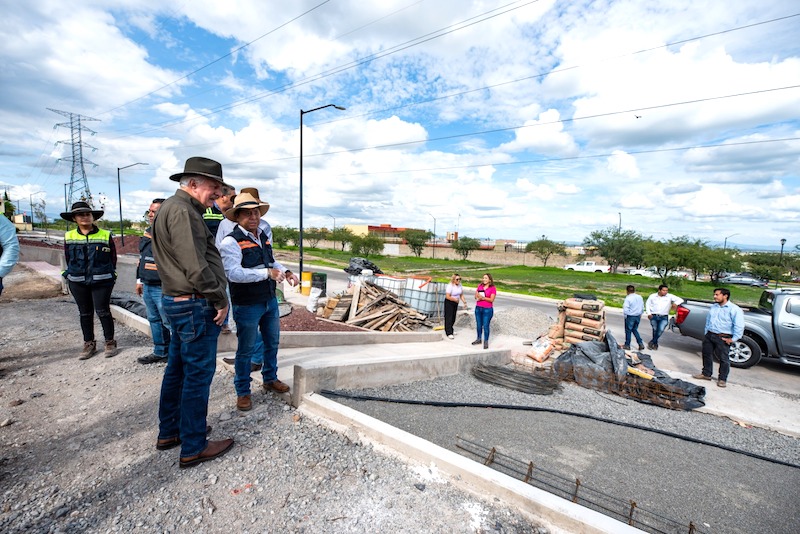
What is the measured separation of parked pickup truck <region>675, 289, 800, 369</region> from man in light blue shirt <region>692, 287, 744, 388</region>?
88.3 inches

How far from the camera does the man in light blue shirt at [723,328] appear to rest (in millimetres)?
7148

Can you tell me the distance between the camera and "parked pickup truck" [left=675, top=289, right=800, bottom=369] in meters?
8.45

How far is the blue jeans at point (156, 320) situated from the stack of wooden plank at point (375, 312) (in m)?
5.44

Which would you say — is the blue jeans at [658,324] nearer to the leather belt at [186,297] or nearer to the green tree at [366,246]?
the leather belt at [186,297]

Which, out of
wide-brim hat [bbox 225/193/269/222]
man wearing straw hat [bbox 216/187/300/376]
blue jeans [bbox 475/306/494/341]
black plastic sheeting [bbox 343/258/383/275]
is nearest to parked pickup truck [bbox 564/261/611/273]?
black plastic sheeting [bbox 343/258/383/275]

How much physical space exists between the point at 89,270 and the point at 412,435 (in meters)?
4.39

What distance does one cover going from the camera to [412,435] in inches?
126

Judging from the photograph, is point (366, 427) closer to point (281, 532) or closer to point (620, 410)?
point (281, 532)

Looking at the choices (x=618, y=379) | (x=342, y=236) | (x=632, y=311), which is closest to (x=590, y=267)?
(x=342, y=236)

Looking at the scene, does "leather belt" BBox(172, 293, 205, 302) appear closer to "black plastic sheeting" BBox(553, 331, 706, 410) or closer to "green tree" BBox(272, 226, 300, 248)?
"black plastic sheeting" BBox(553, 331, 706, 410)

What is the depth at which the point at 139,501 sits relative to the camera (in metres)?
2.42

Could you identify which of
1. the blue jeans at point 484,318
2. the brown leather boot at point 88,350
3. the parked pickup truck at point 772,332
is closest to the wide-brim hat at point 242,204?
the brown leather boot at point 88,350

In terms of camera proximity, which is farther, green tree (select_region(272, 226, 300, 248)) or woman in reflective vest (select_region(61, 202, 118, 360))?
green tree (select_region(272, 226, 300, 248))

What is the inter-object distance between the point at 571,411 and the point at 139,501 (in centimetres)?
468
